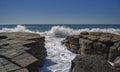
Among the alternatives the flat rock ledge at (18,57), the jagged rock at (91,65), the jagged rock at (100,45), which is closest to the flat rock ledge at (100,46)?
the jagged rock at (100,45)

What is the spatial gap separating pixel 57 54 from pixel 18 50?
374cm

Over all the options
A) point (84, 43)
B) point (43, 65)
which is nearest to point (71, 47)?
point (84, 43)

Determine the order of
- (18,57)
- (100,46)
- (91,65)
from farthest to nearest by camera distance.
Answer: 1. (100,46)
2. (18,57)
3. (91,65)

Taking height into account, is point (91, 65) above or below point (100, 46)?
above

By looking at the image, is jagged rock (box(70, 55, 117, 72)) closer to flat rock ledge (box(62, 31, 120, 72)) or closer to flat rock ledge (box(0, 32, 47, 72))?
flat rock ledge (box(0, 32, 47, 72))

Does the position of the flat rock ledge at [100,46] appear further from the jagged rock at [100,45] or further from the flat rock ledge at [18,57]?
the flat rock ledge at [18,57]

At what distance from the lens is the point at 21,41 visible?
775 cm

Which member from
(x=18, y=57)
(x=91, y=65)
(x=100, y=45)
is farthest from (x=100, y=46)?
(x=91, y=65)

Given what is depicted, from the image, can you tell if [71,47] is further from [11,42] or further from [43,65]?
[11,42]

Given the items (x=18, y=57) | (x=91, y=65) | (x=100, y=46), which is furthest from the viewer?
(x=100, y=46)

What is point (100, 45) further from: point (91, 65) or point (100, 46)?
point (91, 65)

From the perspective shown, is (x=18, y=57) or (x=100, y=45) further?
(x=100, y=45)

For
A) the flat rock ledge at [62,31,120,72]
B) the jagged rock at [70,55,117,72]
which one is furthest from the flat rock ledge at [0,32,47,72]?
the flat rock ledge at [62,31,120,72]

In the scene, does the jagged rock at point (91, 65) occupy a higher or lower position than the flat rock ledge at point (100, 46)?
higher
